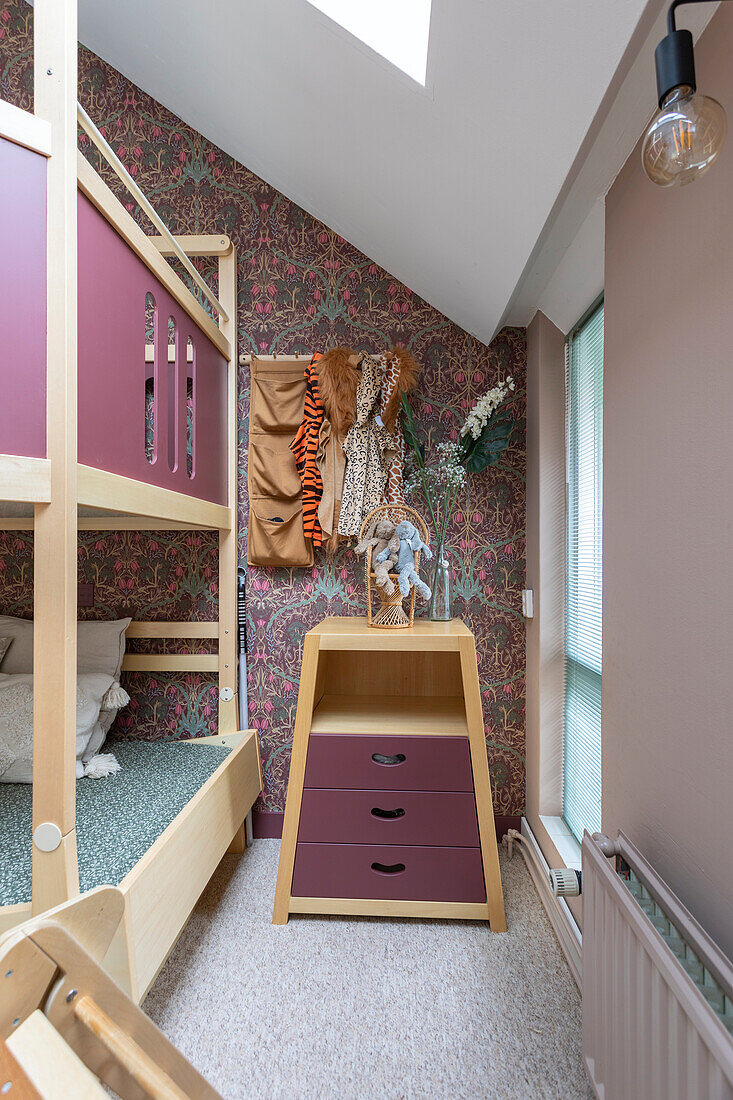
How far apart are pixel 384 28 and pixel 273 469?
1.37 m

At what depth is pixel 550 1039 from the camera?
141 cm

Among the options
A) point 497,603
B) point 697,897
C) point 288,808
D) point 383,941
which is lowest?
point 383,941

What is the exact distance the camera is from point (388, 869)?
192 cm

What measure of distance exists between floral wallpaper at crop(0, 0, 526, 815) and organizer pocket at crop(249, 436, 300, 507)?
5.0 inches

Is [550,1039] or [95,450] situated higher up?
[95,450]

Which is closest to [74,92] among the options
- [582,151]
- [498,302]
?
[582,151]

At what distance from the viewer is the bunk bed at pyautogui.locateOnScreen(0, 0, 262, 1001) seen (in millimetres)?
1039

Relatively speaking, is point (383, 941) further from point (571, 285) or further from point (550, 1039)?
point (571, 285)

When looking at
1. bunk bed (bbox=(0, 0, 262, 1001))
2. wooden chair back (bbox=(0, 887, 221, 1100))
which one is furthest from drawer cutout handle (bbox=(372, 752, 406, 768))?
wooden chair back (bbox=(0, 887, 221, 1100))

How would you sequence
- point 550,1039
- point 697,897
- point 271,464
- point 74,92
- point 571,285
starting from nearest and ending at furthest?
1. point 697,897
2. point 74,92
3. point 550,1039
4. point 571,285
5. point 271,464

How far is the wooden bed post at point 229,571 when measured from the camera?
2.38 m

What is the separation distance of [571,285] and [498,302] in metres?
0.24

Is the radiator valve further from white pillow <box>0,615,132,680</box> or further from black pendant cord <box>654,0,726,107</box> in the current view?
white pillow <box>0,615,132,680</box>

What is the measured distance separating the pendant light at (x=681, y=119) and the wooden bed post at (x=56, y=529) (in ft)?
3.09
